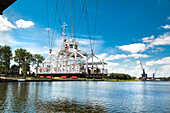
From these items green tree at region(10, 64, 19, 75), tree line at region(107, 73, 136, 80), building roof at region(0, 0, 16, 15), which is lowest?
tree line at region(107, 73, 136, 80)

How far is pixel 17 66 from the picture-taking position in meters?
107

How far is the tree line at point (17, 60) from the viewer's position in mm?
93750

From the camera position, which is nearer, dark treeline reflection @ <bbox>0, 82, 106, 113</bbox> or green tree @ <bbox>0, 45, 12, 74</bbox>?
dark treeline reflection @ <bbox>0, 82, 106, 113</bbox>

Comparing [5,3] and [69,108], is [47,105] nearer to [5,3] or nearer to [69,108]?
[69,108]

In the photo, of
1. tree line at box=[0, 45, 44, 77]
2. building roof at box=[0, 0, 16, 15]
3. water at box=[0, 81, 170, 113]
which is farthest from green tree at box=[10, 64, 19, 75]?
building roof at box=[0, 0, 16, 15]

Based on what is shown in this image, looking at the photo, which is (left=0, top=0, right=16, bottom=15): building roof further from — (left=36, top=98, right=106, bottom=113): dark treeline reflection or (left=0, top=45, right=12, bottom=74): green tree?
(left=0, top=45, right=12, bottom=74): green tree

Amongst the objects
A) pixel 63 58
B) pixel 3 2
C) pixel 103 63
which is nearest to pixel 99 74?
pixel 103 63

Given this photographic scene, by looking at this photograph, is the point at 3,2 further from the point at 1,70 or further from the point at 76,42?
the point at 76,42

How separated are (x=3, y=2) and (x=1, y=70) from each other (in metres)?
84.4

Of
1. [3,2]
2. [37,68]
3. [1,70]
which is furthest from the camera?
[37,68]

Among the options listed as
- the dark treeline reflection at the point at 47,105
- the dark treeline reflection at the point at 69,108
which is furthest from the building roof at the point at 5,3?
the dark treeline reflection at the point at 69,108

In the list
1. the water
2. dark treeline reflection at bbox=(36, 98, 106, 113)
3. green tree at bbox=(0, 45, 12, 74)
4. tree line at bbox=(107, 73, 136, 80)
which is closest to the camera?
dark treeline reflection at bbox=(36, 98, 106, 113)

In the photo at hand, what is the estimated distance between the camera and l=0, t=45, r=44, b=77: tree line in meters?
93.8

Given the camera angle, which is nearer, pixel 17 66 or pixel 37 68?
pixel 17 66
